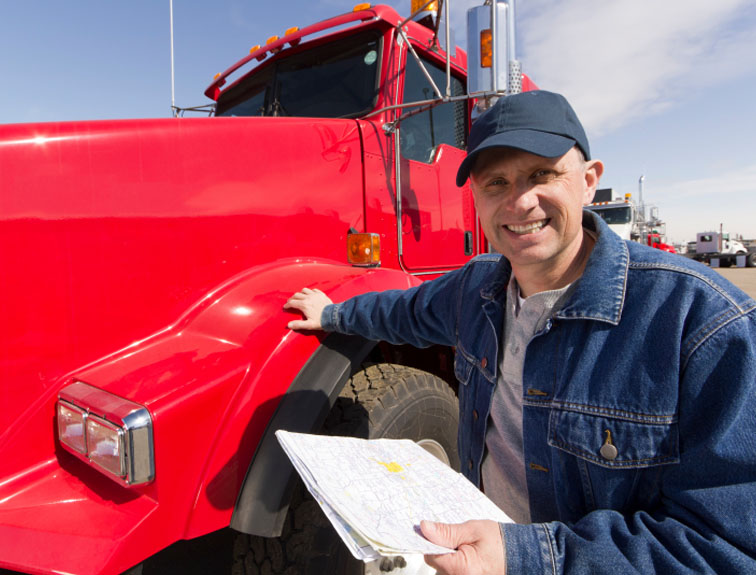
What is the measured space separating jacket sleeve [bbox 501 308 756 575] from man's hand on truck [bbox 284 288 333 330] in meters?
0.87

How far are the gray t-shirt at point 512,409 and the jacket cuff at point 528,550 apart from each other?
335mm

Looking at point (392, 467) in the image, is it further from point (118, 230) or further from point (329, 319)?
point (118, 230)

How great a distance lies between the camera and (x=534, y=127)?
1191 millimetres

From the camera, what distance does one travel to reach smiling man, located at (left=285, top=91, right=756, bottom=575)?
0.90 m

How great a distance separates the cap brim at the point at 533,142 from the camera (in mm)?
1147

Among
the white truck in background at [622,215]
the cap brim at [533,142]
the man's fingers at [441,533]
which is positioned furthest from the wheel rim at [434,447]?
the white truck in background at [622,215]

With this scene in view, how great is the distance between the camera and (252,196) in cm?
184

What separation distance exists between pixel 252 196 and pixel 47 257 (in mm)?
705

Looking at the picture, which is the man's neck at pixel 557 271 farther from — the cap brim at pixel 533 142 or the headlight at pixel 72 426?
the headlight at pixel 72 426

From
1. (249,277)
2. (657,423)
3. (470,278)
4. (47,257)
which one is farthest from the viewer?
(249,277)

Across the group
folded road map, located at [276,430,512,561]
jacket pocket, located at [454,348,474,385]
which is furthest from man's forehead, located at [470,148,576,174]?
folded road map, located at [276,430,512,561]

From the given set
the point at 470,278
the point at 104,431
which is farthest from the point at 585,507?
the point at 104,431

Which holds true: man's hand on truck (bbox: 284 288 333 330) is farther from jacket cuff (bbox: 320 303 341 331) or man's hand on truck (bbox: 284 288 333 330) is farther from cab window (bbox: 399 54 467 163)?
cab window (bbox: 399 54 467 163)

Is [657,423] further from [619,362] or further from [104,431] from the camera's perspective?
[104,431]
